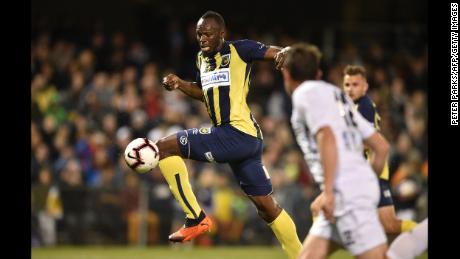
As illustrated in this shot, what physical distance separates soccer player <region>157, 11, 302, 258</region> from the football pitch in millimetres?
5446

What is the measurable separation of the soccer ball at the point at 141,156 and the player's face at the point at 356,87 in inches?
90.9

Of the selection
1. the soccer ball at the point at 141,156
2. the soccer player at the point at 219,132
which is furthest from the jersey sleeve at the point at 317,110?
the soccer ball at the point at 141,156

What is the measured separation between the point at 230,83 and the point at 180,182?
44.8 inches

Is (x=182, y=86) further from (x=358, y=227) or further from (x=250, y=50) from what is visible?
(x=358, y=227)

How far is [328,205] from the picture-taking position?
22.1ft

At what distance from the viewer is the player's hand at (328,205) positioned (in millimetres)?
6680

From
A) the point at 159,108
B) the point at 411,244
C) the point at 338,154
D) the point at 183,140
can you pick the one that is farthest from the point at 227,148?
the point at 159,108

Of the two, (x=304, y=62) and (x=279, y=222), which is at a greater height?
(x=304, y=62)

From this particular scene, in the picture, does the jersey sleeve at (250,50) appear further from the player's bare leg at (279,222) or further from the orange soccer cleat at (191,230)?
the orange soccer cleat at (191,230)

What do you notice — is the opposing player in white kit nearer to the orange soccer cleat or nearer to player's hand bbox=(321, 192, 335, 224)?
player's hand bbox=(321, 192, 335, 224)

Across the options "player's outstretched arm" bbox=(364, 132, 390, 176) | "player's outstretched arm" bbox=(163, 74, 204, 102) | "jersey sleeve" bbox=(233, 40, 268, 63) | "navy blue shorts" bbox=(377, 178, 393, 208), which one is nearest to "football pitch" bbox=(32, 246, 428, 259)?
"navy blue shorts" bbox=(377, 178, 393, 208)
